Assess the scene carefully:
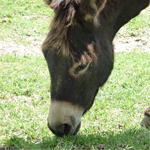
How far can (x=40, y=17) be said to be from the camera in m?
11.1

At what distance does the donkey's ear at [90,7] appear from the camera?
307 centimetres

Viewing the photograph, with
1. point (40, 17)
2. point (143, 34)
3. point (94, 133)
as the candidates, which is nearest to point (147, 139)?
point (94, 133)

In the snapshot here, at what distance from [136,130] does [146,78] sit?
109 inches

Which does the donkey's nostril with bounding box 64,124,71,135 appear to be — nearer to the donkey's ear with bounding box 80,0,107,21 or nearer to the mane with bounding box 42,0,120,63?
the mane with bounding box 42,0,120,63

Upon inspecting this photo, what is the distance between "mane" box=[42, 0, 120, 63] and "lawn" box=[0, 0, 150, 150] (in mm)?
1041

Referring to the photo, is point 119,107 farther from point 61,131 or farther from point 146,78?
point 61,131

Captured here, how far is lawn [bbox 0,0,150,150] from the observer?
11.3ft

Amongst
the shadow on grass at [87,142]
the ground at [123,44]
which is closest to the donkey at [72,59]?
the shadow on grass at [87,142]

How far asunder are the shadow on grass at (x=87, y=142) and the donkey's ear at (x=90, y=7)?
1.46 m

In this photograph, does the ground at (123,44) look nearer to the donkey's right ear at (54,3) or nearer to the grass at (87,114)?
the grass at (87,114)

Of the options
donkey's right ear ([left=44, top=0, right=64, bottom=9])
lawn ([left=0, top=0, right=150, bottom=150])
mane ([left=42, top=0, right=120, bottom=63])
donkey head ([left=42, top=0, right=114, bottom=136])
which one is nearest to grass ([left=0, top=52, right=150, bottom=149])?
lawn ([left=0, top=0, right=150, bottom=150])

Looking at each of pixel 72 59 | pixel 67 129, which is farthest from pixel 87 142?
pixel 72 59

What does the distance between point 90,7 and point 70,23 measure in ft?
0.94

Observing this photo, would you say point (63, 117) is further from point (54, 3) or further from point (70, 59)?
point (54, 3)
